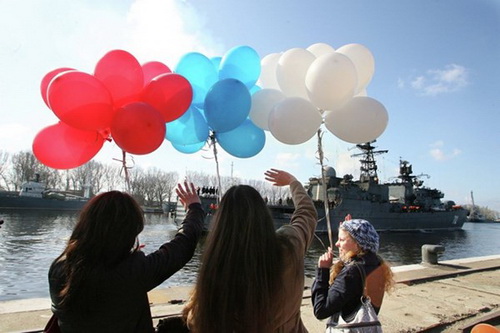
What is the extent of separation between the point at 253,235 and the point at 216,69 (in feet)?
11.1

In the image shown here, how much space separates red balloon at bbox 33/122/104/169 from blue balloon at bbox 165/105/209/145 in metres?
1.00

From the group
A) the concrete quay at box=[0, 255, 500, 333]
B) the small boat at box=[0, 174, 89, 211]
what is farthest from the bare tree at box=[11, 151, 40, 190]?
the concrete quay at box=[0, 255, 500, 333]

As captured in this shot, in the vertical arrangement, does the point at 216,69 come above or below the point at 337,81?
above

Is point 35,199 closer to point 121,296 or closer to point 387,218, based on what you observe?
point 387,218

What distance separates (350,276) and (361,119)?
237 centimetres

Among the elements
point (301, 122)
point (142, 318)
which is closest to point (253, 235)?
point (142, 318)

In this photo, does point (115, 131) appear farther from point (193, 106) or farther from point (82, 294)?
point (82, 294)

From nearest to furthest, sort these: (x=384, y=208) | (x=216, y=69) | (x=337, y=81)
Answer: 1. (x=337, y=81)
2. (x=216, y=69)
3. (x=384, y=208)

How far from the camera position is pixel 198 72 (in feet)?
13.5

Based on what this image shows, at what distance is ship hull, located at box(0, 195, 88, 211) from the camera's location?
4072 centimetres

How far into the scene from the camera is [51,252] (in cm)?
1329

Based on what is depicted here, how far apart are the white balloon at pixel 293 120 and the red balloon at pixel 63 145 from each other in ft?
6.80

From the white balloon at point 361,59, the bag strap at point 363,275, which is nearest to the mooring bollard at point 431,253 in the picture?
the white balloon at point 361,59

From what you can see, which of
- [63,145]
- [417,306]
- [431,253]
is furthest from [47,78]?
[431,253]
